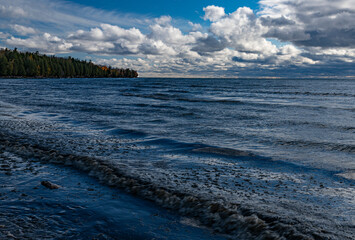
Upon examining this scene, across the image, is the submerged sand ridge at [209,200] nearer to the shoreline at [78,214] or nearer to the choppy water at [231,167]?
the choppy water at [231,167]

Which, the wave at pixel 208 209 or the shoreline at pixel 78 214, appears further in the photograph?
the wave at pixel 208 209

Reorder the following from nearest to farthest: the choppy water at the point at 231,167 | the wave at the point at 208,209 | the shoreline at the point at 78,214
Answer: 1. the shoreline at the point at 78,214
2. the wave at the point at 208,209
3. the choppy water at the point at 231,167

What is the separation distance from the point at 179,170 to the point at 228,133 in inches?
276

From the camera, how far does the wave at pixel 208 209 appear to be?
16.1 feet

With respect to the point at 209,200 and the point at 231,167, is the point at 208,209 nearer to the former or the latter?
the point at 209,200

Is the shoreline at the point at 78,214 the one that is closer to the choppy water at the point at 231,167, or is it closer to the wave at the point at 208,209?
the wave at the point at 208,209

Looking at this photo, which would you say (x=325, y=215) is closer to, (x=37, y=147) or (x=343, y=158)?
(x=343, y=158)

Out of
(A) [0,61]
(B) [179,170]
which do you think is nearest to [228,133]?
(B) [179,170]

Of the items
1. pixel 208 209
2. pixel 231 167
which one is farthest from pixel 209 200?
pixel 231 167

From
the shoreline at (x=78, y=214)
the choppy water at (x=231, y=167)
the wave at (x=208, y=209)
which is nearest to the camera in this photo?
the shoreline at (x=78, y=214)

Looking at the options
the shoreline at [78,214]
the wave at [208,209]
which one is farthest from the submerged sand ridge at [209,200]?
the shoreline at [78,214]

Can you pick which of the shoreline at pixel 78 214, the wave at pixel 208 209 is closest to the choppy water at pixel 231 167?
the wave at pixel 208 209

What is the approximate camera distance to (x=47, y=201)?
226 inches

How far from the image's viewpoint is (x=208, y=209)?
5.74 m
